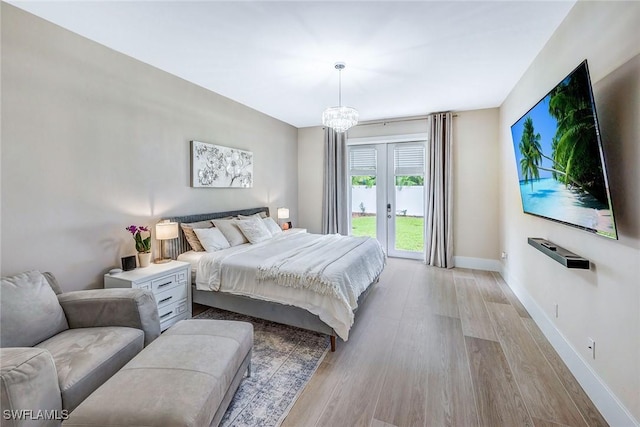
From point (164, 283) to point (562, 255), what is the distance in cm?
345

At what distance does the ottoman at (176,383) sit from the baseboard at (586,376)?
221 centimetres

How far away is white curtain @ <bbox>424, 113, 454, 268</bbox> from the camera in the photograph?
4.88 metres

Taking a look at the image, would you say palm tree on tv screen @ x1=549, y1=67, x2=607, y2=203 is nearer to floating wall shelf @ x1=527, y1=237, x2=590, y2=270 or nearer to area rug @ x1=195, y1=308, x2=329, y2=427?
floating wall shelf @ x1=527, y1=237, x2=590, y2=270

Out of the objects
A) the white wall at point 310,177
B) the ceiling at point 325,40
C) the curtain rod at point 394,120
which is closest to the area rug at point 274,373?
the ceiling at point 325,40

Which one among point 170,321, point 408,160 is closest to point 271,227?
point 170,321

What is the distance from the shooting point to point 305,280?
2.45 metres

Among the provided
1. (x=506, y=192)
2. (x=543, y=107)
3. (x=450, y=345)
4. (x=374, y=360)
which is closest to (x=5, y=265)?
(x=374, y=360)

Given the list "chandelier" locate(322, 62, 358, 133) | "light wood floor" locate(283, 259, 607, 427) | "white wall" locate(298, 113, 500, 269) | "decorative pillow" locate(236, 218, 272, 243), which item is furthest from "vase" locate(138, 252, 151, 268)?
"white wall" locate(298, 113, 500, 269)

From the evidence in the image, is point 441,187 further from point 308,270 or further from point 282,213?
point 308,270

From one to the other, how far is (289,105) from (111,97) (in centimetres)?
247

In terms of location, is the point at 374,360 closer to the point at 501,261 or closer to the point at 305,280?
the point at 305,280

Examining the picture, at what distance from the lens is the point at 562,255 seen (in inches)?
80.7

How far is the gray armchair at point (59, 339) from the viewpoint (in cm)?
122

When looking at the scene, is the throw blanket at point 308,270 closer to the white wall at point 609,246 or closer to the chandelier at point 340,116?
the chandelier at point 340,116
